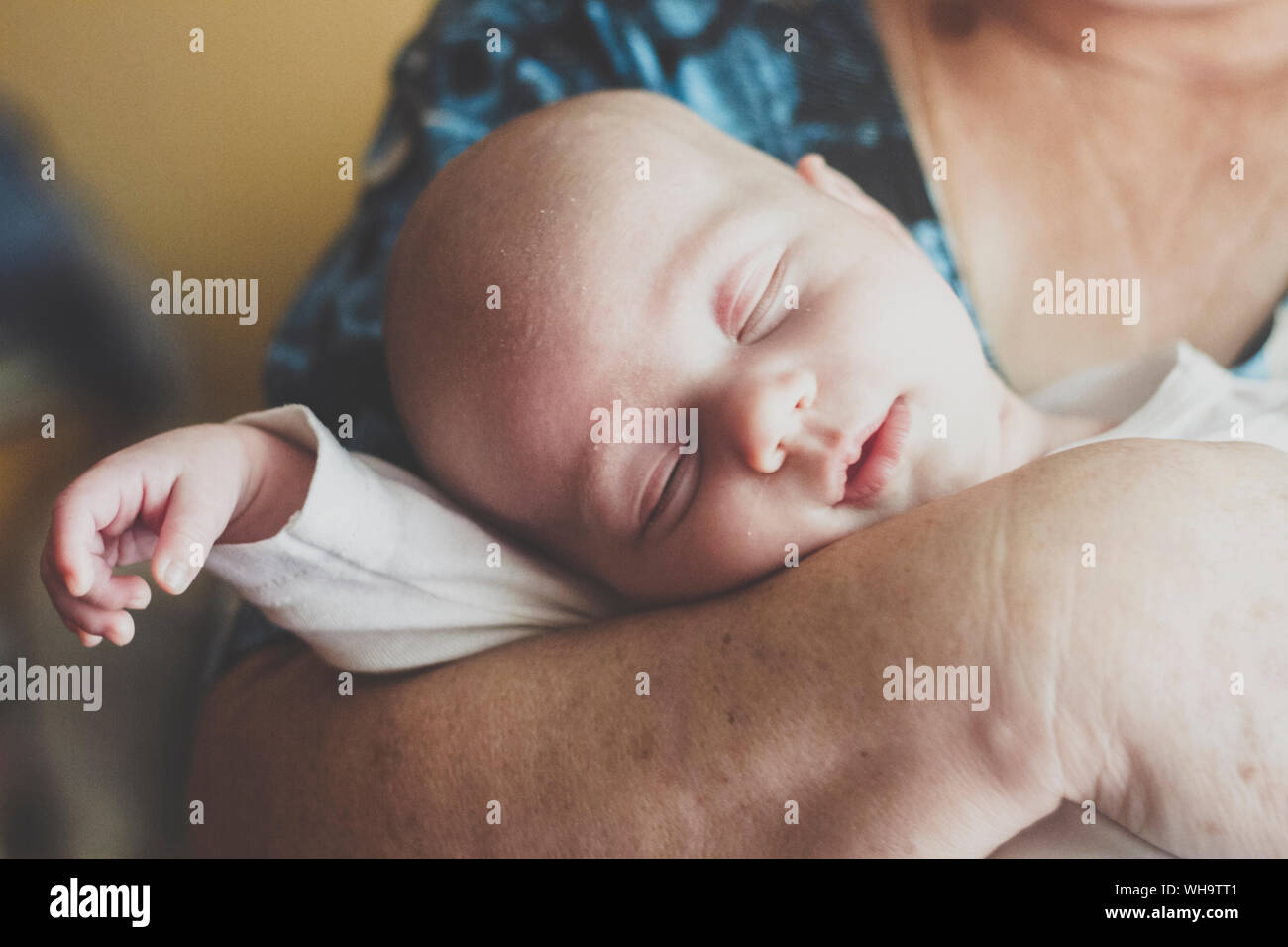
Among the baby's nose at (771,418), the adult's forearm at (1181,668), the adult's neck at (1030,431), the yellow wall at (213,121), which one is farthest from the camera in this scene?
the yellow wall at (213,121)

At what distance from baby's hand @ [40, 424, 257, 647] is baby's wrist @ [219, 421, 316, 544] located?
3 cm

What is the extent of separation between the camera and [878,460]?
0.60 meters

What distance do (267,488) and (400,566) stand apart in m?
0.10

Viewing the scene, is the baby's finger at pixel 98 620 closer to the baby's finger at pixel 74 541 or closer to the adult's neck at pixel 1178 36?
the baby's finger at pixel 74 541

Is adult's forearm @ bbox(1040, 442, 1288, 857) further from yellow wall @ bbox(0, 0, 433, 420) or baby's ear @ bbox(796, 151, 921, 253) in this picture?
yellow wall @ bbox(0, 0, 433, 420)

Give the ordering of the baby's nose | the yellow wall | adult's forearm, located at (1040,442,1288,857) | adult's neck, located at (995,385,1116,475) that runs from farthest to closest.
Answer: the yellow wall, adult's neck, located at (995,385,1116,475), the baby's nose, adult's forearm, located at (1040,442,1288,857)

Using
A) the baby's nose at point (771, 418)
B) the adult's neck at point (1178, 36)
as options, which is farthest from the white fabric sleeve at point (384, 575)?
the adult's neck at point (1178, 36)

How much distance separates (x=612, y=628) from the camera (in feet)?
2.06

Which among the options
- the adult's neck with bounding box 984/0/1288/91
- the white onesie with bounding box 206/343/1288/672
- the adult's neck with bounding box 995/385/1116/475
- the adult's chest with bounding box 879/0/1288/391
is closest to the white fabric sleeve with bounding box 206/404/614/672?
the white onesie with bounding box 206/343/1288/672

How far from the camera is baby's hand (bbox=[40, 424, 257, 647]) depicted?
50cm

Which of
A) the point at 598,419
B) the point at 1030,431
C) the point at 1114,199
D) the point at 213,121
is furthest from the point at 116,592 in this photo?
the point at 1114,199

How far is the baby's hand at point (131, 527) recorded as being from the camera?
504mm

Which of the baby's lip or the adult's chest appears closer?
the baby's lip

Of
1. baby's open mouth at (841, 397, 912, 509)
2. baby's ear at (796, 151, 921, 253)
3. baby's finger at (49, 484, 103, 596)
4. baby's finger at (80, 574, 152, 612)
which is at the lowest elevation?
baby's finger at (80, 574, 152, 612)
